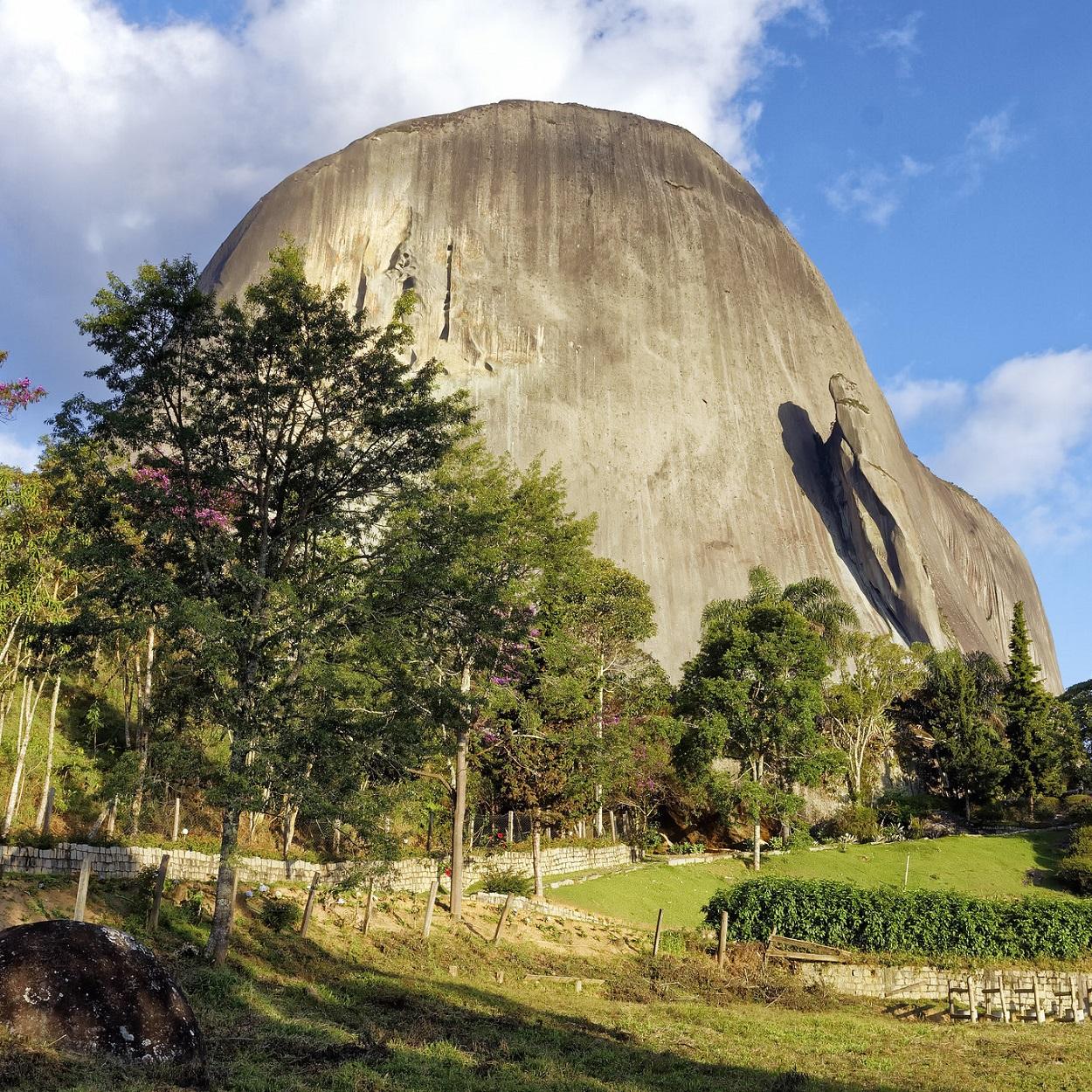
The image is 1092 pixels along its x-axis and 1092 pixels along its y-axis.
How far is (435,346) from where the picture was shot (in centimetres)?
8181

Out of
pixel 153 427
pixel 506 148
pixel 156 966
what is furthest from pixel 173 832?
pixel 506 148

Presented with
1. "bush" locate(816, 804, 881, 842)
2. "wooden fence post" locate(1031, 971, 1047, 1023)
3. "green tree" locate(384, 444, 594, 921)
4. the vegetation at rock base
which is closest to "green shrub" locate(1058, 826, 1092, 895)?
the vegetation at rock base

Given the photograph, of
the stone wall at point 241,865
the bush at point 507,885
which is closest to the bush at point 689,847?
the stone wall at point 241,865

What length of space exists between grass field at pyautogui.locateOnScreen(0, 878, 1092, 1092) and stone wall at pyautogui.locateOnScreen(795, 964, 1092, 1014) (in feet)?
6.20

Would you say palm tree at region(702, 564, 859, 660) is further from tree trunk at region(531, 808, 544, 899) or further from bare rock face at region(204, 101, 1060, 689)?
tree trunk at region(531, 808, 544, 899)

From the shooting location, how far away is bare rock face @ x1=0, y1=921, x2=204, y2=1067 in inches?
336

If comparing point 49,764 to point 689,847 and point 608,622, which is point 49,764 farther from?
point 689,847

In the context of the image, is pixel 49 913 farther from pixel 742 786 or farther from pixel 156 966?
pixel 742 786

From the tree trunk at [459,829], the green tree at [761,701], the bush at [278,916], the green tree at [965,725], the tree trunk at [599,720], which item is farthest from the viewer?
the green tree at [965,725]

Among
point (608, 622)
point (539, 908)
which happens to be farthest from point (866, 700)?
point (539, 908)

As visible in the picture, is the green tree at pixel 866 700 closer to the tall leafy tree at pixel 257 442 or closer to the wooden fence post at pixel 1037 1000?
the wooden fence post at pixel 1037 1000

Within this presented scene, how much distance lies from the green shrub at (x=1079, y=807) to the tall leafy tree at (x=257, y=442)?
36350mm

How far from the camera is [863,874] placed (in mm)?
37094

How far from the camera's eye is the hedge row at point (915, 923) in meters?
25.7
